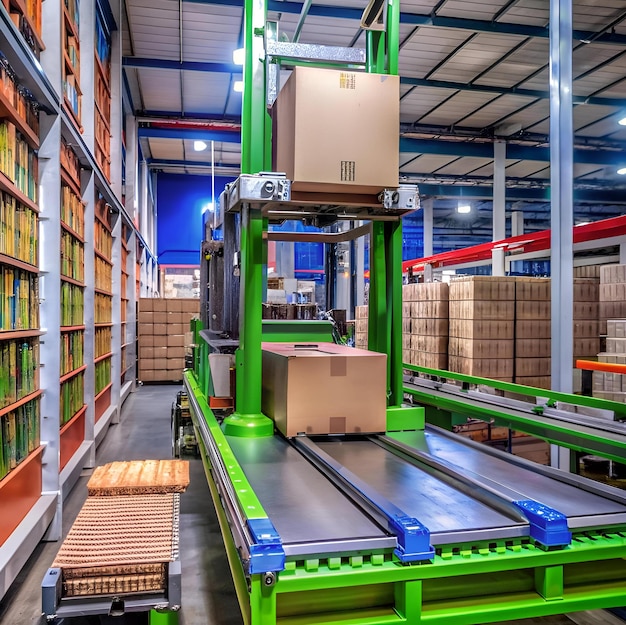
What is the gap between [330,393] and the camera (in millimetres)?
3500

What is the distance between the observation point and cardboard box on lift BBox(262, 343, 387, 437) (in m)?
3.43

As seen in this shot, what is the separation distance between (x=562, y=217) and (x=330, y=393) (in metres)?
3.56

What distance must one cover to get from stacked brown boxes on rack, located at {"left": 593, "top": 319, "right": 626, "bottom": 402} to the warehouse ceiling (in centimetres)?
427

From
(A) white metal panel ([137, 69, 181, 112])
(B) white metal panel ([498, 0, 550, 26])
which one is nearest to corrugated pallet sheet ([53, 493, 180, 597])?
(B) white metal panel ([498, 0, 550, 26])

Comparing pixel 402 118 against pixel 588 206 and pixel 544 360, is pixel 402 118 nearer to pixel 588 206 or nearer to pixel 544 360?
pixel 544 360

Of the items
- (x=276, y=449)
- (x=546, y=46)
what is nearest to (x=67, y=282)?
(x=276, y=449)

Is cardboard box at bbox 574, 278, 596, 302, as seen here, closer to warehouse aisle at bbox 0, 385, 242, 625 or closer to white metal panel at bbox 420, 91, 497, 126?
warehouse aisle at bbox 0, 385, 242, 625

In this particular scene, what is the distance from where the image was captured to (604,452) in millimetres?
3480

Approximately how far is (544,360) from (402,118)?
9.01 m

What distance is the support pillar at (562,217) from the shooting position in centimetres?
562

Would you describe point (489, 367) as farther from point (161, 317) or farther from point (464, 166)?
Answer: point (464, 166)


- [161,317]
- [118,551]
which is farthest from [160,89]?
[118,551]

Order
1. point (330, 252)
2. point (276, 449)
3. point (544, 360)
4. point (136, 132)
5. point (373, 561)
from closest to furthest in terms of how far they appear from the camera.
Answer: point (373, 561)
point (276, 449)
point (330, 252)
point (544, 360)
point (136, 132)

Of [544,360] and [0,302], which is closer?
[0,302]
